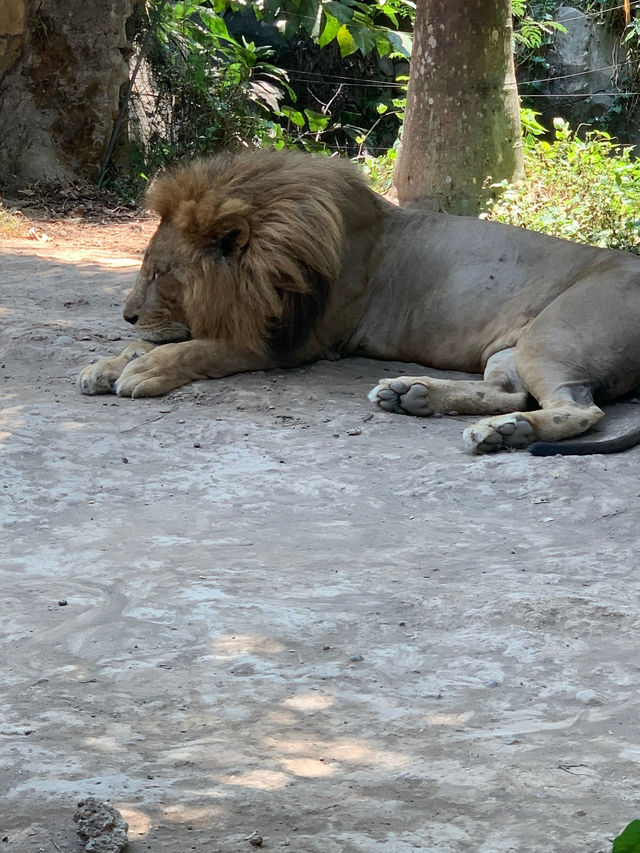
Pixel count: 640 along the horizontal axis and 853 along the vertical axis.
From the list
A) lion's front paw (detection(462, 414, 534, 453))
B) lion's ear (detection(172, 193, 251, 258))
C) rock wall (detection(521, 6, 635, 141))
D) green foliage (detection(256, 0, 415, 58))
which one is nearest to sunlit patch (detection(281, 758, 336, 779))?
lion's front paw (detection(462, 414, 534, 453))

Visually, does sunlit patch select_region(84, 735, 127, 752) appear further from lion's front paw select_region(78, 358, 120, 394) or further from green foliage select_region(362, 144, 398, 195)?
green foliage select_region(362, 144, 398, 195)

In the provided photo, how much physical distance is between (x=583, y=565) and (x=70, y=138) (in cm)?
780

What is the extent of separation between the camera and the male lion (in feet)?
14.5

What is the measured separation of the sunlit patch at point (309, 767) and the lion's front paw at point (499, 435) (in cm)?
212

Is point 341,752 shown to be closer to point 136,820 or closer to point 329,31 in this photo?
point 136,820

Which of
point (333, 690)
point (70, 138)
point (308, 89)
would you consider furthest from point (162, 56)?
point (333, 690)

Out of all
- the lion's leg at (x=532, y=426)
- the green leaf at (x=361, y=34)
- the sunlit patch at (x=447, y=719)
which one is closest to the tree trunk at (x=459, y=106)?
the green leaf at (x=361, y=34)

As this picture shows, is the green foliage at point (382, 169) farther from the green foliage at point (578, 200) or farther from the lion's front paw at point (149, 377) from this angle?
the lion's front paw at point (149, 377)

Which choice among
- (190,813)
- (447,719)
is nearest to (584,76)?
(447,719)

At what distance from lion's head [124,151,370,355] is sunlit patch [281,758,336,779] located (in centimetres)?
291

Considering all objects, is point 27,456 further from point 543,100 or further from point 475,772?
point 543,100

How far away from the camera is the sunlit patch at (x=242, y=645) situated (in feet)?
8.18

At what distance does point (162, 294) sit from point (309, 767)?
10.6 ft

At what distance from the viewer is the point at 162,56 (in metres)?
10.4
